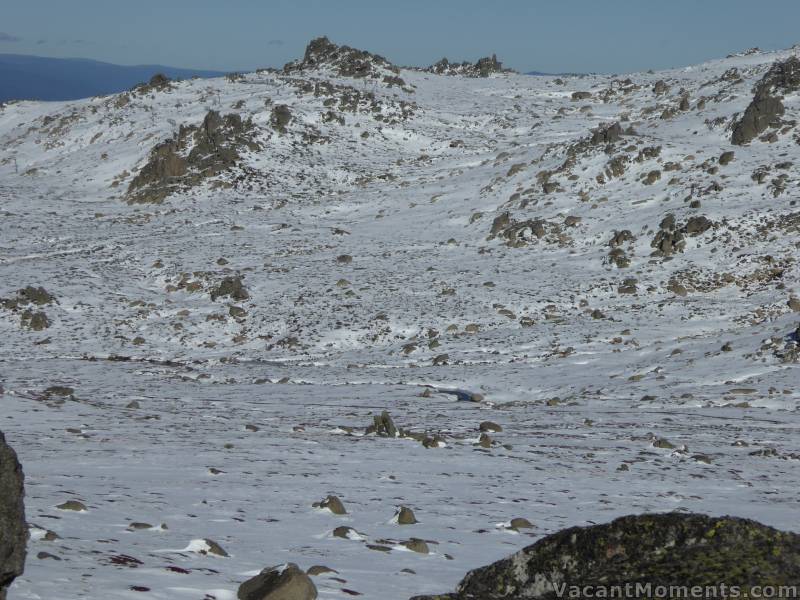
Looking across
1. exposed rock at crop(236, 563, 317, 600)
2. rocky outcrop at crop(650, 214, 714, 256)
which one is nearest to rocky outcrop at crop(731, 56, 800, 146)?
rocky outcrop at crop(650, 214, 714, 256)

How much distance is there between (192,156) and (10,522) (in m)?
66.8

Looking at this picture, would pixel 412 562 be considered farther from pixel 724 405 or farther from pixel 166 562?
pixel 724 405

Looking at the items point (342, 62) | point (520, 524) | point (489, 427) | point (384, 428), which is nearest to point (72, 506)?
point (520, 524)

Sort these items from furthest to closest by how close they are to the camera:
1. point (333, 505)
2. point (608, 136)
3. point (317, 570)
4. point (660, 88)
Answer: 1. point (660, 88)
2. point (608, 136)
3. point (333, 505)
4. point (317, 570)

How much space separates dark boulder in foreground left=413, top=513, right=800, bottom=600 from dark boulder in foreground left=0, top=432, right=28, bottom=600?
9.51 feet

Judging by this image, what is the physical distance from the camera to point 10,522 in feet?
17.7

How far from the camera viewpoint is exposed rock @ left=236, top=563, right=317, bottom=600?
695 centimetres

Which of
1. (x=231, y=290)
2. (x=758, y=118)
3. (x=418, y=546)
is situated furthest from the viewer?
(x=758, y=118)

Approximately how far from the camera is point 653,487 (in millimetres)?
14438

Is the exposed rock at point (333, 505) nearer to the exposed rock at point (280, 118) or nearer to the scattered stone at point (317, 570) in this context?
the scattered stone at point (317, 570)

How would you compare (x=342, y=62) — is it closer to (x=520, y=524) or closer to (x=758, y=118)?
(x=758, y=118)

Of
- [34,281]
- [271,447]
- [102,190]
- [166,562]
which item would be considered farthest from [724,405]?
[102,190]

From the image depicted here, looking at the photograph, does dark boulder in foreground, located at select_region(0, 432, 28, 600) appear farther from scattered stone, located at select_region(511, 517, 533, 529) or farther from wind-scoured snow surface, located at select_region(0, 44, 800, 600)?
scattered stone, located at select_region(511, 517, 533, 529)

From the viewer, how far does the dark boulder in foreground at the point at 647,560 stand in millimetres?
4629
